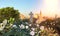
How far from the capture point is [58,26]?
115 inches

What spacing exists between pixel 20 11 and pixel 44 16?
396mm

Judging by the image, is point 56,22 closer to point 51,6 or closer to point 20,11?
point 51,6

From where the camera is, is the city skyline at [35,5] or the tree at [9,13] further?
the city skyline at [35,5]

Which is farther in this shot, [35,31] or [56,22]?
[56,22]

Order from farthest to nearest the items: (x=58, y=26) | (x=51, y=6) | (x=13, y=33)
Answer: (x=51, y=6), (x=58, y=26), (x=13, y=33)

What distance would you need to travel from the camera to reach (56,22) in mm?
2961

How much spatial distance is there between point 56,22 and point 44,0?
16.3 inches

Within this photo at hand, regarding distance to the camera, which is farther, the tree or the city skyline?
the city skyline

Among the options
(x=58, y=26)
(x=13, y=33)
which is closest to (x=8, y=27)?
(x=13, y=33)

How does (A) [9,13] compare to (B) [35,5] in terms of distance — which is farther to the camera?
(B) [35,5]

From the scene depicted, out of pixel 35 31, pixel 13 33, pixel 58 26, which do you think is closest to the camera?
pixel 13 33

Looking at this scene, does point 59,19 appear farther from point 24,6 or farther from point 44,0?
point 24,6

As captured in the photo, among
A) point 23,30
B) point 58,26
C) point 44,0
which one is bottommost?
point 58,26

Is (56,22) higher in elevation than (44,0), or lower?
lower
